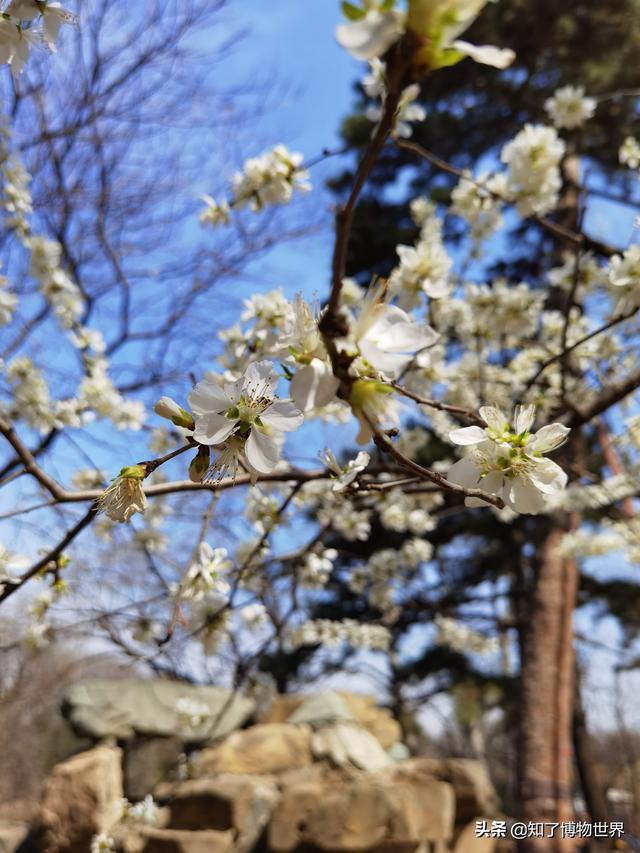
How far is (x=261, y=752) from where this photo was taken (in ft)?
15.9

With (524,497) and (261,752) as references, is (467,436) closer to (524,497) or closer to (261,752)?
(524,497)

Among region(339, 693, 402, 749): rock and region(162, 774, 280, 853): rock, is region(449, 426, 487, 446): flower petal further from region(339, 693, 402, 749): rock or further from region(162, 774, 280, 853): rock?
region(339, 693, 402, 749): rock

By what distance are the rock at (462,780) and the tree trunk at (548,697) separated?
31cm

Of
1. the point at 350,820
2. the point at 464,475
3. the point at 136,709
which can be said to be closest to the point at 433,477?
the point at 464,475

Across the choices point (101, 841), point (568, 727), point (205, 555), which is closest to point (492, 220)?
point (205, 555)

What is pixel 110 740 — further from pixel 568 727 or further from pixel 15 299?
pixel 15 299

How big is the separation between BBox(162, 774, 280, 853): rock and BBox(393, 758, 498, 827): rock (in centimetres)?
103

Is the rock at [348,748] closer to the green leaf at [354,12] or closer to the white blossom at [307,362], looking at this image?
the white blossom at [307,362]

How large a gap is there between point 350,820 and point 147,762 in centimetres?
208

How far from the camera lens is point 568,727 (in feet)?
15.6

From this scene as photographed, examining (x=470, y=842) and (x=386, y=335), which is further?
(x=470, y=842)

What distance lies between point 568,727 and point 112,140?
5.35 m

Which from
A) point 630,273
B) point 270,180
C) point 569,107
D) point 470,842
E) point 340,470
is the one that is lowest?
point 470,842

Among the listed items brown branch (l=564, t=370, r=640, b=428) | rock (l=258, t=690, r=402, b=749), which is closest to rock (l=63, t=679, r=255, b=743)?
rock (l=258, t=690, r=402, b=749)
